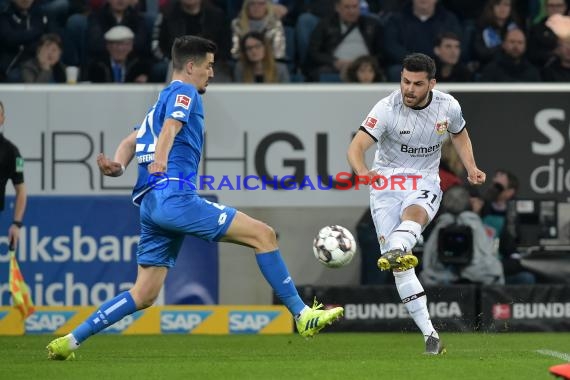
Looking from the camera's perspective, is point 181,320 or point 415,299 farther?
point 181,320

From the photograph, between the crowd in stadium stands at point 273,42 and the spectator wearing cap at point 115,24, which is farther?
the spectator wearing cap at point 115,24

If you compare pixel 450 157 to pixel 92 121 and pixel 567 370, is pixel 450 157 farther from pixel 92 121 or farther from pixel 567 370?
pixel 567 370

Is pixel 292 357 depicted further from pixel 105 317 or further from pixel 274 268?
pixel 105 317

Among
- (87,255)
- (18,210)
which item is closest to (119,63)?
(87,255)

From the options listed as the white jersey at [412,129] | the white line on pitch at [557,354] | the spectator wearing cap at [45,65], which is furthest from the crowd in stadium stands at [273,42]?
the white line on pitch at [557,354]

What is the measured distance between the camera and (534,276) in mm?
14422

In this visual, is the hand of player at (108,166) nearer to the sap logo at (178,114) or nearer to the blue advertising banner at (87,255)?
the sap logo at (178,114)

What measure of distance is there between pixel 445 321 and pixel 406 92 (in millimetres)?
4369

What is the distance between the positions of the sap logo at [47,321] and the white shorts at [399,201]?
4.57m

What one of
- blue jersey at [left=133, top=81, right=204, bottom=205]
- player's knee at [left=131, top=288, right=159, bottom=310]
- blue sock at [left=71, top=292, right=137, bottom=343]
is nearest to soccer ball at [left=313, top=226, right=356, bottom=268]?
blue jersey at [left=133, top=81, right=204, bottom=205]

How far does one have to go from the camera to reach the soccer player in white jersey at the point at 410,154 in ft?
33.8

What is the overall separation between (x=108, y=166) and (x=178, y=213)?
58 centimetres

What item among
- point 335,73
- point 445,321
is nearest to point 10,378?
point 445,321

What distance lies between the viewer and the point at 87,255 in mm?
14109
